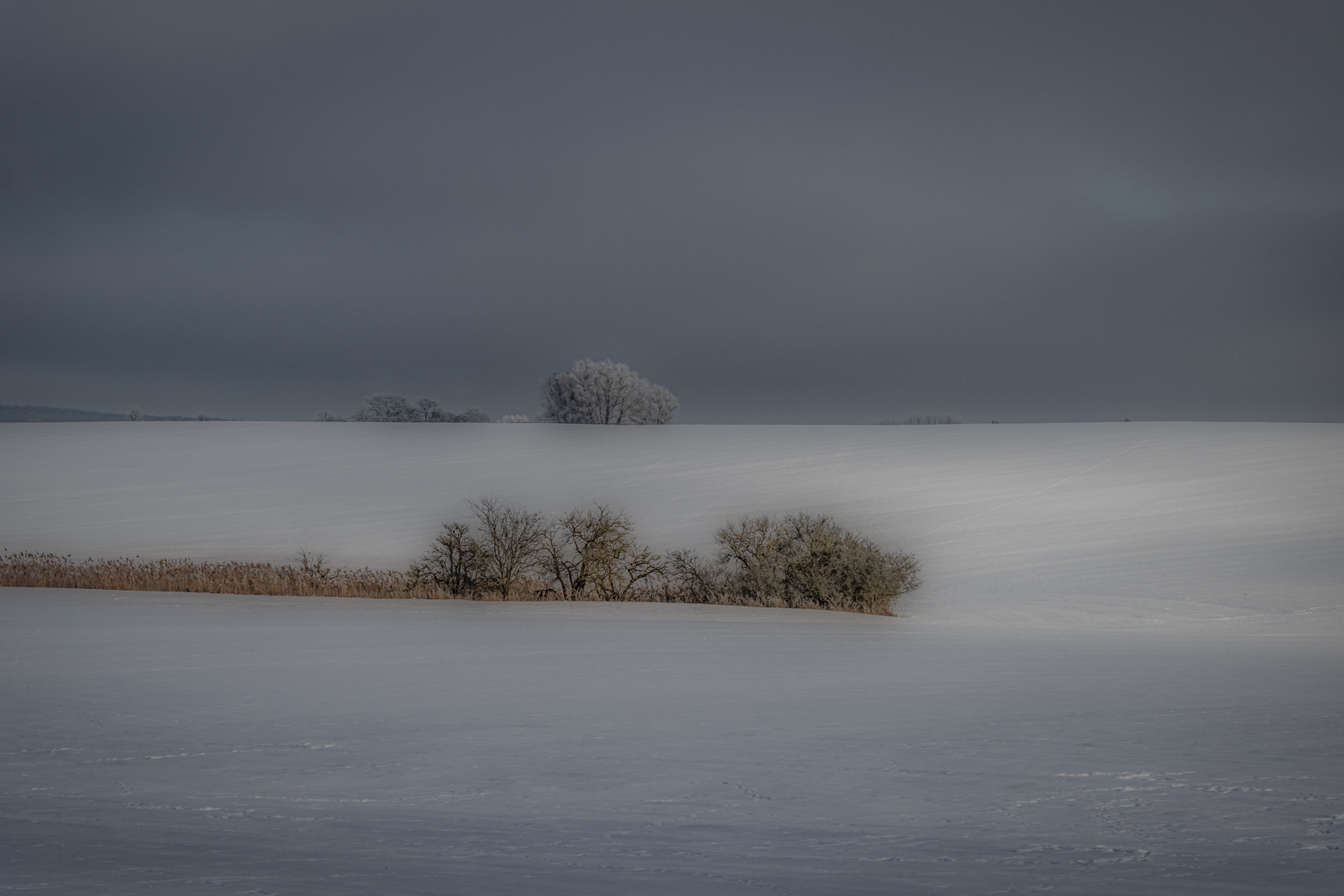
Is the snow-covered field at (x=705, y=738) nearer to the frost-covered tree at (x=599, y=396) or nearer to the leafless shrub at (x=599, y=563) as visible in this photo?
the leafless shrub at (x=599, y=563)

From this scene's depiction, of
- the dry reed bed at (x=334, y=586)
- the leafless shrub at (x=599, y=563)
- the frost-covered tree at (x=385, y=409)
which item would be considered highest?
the frost-covered tree at (x=385, y=409)

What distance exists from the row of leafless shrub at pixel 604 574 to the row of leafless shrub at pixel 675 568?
20 mm

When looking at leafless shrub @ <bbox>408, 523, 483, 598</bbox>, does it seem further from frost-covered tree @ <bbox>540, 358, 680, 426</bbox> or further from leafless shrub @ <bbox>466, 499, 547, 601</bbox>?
frost-covered tree @ <bbox>540, 358, 680, 426</bbox>

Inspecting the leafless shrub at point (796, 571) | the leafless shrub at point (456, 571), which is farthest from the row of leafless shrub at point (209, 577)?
the leafless shrub at point (796, 571)

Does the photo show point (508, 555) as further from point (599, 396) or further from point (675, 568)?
point (599, 396)

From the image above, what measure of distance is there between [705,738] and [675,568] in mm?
12271

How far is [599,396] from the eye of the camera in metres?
64.2

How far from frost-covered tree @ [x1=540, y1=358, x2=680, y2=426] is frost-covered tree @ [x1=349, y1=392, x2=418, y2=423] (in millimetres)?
11592

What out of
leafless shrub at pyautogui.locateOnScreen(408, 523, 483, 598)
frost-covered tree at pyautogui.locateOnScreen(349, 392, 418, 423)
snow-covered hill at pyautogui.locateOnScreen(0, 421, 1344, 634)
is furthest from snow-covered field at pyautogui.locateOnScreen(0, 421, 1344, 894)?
frost-covered tree at pyautogui.locateOnScreen(349, 392, 418, 423)

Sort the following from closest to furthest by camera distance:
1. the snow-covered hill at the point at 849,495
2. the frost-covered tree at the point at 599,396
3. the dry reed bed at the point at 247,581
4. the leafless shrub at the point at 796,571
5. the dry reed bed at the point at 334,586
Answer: the leafless shrub at the point at 796,571 → the dry reed bed at the point at 334,586 → the dry reed bed at the point at 247,581 → the snow-covered hill at the point at 849,495 → the frost-covered tree at the point at 599,396

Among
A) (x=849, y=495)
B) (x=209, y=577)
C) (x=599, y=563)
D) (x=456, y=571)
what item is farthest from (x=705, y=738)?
(x=849, y=495)

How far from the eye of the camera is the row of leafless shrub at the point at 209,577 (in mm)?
17281

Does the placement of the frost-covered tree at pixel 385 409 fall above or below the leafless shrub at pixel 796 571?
above

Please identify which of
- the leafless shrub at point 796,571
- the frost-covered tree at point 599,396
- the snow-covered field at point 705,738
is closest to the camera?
the snow-covered field at point 705,738
